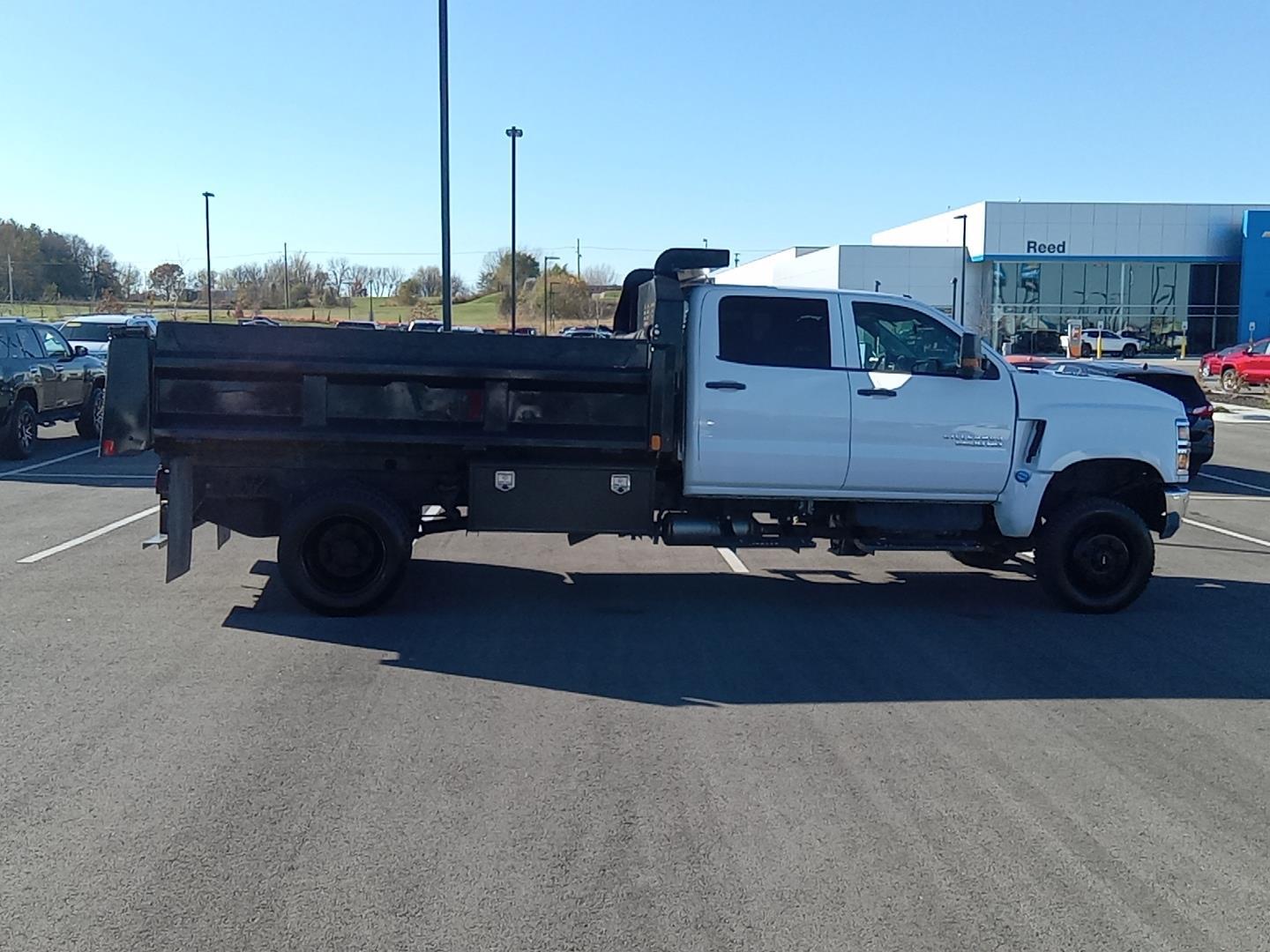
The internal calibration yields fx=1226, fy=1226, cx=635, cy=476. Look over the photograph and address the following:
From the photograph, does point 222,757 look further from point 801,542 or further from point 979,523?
point 979,523

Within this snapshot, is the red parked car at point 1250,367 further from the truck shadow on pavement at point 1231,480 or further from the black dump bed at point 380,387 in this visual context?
the black dump bed at point 380,387

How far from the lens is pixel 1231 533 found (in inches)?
535

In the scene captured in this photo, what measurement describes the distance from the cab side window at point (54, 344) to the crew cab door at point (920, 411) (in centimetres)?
1411

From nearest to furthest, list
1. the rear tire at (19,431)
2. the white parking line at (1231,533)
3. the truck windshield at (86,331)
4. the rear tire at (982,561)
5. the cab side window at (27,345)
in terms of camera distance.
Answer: the rear tire at (982,561) < the white parking line at (1231,533) < the rear tire at (19,431) < the cab side window at (27,345) < the truck windshield at (86,331)

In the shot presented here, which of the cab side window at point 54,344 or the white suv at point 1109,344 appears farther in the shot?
the white suv at point 1109,344

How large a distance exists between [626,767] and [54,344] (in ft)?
53.2

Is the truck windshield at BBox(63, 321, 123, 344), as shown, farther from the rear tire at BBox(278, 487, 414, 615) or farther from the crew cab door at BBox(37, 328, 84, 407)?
the rear tire at BBox(278, 487, 414, 615)

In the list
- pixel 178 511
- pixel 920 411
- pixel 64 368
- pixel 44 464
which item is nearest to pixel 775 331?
pixel 920 411

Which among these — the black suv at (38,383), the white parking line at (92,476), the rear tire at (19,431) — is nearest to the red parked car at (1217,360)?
the black suv at (38,383)

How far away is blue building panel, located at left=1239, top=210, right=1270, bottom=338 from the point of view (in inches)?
2418

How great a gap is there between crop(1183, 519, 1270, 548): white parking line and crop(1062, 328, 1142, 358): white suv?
4536 centimetres

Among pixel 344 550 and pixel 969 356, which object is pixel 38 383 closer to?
pixel 344 550

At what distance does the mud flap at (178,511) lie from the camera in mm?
8664

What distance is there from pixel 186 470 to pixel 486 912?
5.37 metres
